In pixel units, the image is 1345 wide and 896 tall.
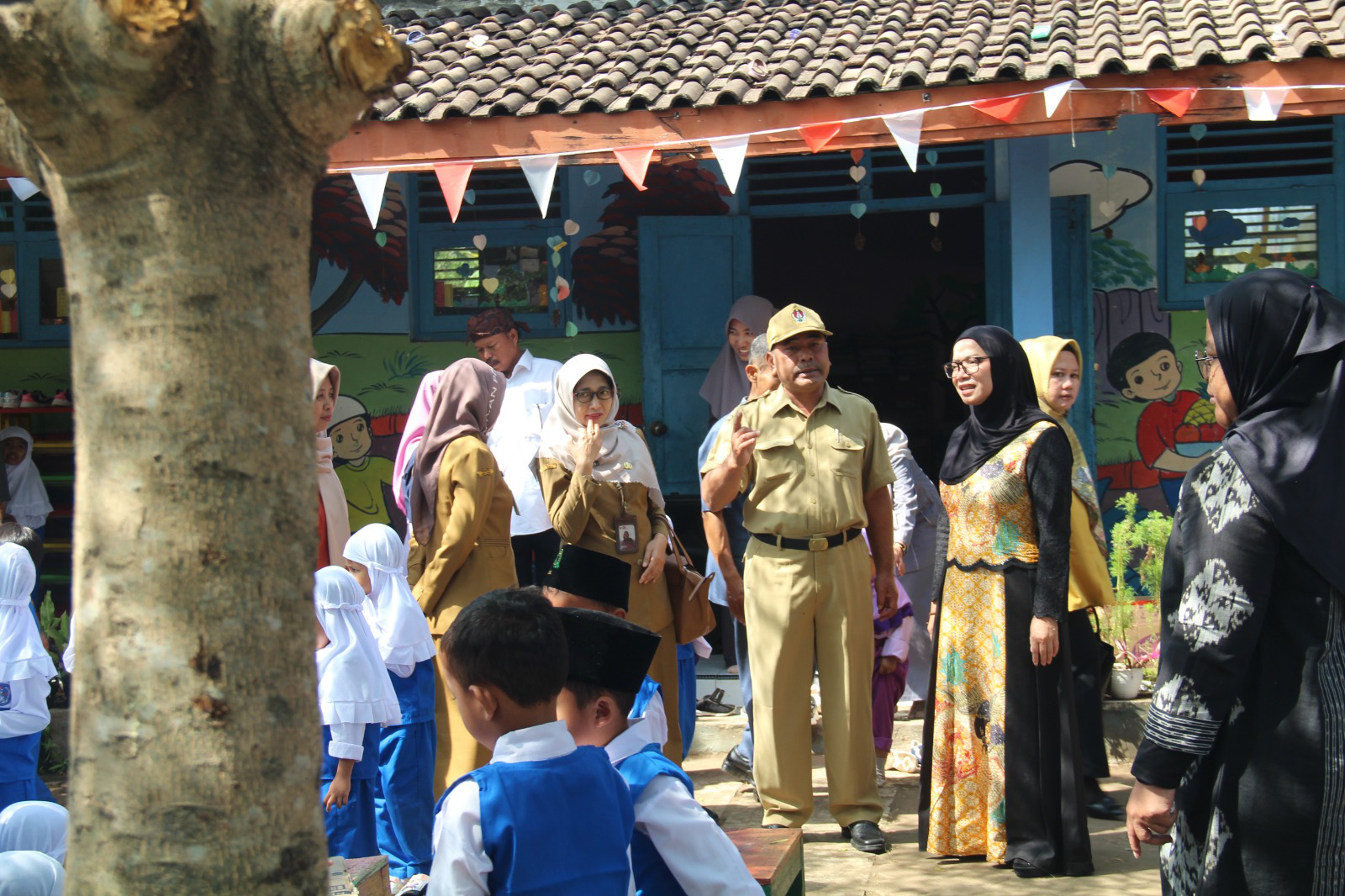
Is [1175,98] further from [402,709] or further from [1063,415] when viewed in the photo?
[402,709]

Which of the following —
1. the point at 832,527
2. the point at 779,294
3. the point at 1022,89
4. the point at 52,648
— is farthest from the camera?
the point at 779,294

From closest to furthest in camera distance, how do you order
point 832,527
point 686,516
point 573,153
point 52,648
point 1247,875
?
point 1247,875
point 832,527
point 573,153
point 52,648
point 686,516

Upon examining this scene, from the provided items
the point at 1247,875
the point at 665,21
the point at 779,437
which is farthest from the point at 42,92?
the point at 665,21

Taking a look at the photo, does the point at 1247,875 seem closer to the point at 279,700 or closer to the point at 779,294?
the point at 279,700

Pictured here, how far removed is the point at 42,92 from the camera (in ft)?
5.30

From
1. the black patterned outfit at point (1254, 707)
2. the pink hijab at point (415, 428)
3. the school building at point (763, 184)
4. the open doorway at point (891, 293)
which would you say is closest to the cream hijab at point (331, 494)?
the pink hijab at point (415, 428)

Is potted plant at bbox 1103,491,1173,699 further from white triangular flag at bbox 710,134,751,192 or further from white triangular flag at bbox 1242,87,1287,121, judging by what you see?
white triangular flag at bbox 710,134,751,192

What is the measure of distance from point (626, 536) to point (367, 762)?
146cm

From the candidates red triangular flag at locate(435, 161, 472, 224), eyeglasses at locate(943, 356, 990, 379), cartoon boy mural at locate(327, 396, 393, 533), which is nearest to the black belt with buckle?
eyeglasses at locate(943, 356, 990, 379)

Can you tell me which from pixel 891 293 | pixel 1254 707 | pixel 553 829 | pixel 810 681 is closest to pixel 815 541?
pixel 810 681

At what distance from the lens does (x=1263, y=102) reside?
605cm

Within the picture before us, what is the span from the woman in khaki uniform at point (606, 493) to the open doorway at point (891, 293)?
242 inches

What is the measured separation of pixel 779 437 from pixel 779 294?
24.5 ft

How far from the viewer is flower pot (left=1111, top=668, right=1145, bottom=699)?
247 inches
